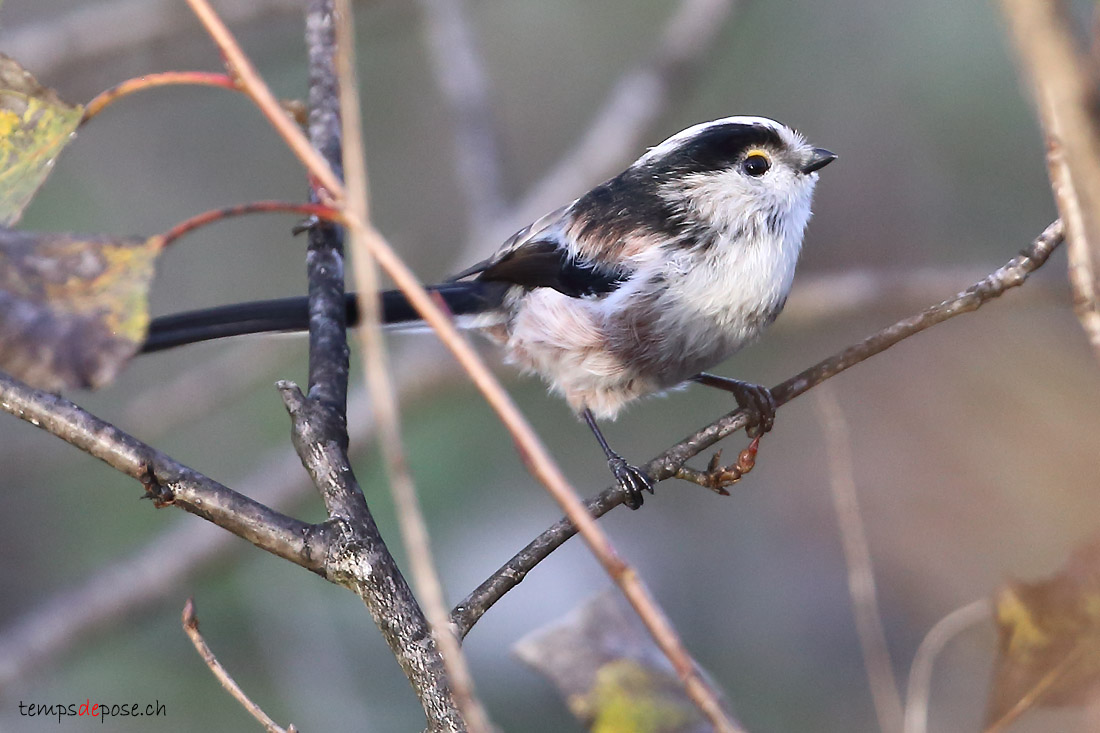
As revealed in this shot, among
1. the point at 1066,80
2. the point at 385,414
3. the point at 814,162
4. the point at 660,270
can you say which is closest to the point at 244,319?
the point at 660,270

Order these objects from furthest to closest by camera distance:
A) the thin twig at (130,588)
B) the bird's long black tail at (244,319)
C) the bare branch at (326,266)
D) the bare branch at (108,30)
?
1. the bare branch at (108,30)
2. the thin twig at (130,588)
3. the bird's long black tail at (244,319)
4. the bare branch at (326,266)

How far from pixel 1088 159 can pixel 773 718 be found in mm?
3172

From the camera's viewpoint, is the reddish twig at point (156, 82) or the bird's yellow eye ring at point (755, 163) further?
the bird's yellow eye ring at point (755, 163)

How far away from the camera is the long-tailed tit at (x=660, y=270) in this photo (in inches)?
75.4

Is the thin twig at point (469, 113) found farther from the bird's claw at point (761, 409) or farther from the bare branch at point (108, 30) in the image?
the bird's claw at point (761, 409)

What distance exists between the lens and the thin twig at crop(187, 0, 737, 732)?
72cm

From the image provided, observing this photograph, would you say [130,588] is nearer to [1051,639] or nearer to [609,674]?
[609,674]

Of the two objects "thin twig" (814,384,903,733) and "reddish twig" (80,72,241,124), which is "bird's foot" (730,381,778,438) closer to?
"thin twig" (814,384,903,733)

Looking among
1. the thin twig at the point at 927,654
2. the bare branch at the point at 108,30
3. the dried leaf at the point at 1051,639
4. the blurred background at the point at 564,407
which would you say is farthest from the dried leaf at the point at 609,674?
the bare branch at the point at 108,30

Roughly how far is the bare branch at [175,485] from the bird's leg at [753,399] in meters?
0.60

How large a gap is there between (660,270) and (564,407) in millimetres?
2417

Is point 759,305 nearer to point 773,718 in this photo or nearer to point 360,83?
point 773,718

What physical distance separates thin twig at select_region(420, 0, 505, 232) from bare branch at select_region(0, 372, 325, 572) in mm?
2378

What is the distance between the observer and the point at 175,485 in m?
1.20
